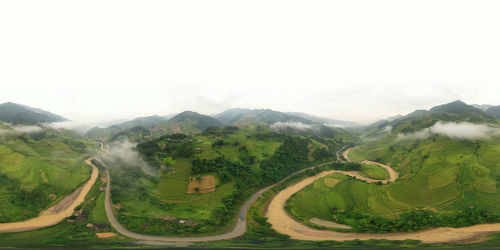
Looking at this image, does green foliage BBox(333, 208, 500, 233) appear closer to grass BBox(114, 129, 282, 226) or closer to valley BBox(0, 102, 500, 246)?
valley BBox(0, 102, 500, 246)

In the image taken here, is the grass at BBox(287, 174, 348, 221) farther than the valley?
Yes

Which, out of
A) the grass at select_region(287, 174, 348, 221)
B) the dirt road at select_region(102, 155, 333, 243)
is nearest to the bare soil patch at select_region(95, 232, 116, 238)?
the dirt road at select_region(102, 155, 333, 243)

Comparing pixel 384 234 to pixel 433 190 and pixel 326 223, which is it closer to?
pixel 326 223

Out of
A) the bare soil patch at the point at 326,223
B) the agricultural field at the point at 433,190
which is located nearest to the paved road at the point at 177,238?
the agricultural field at the point at 433,190

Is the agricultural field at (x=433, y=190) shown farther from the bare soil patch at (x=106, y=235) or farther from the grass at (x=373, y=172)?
the bare soil patch at (x=106, y=235)

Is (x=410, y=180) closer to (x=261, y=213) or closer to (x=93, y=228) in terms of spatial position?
(x=261, y=213)

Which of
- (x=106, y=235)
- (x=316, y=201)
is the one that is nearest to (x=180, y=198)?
(x=106, y=235)

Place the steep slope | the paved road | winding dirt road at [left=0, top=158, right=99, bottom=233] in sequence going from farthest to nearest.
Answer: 1. the steep slope
2. winding dirt road at [left=0, top=158, right=99, bottom=233]
3. the paved road
